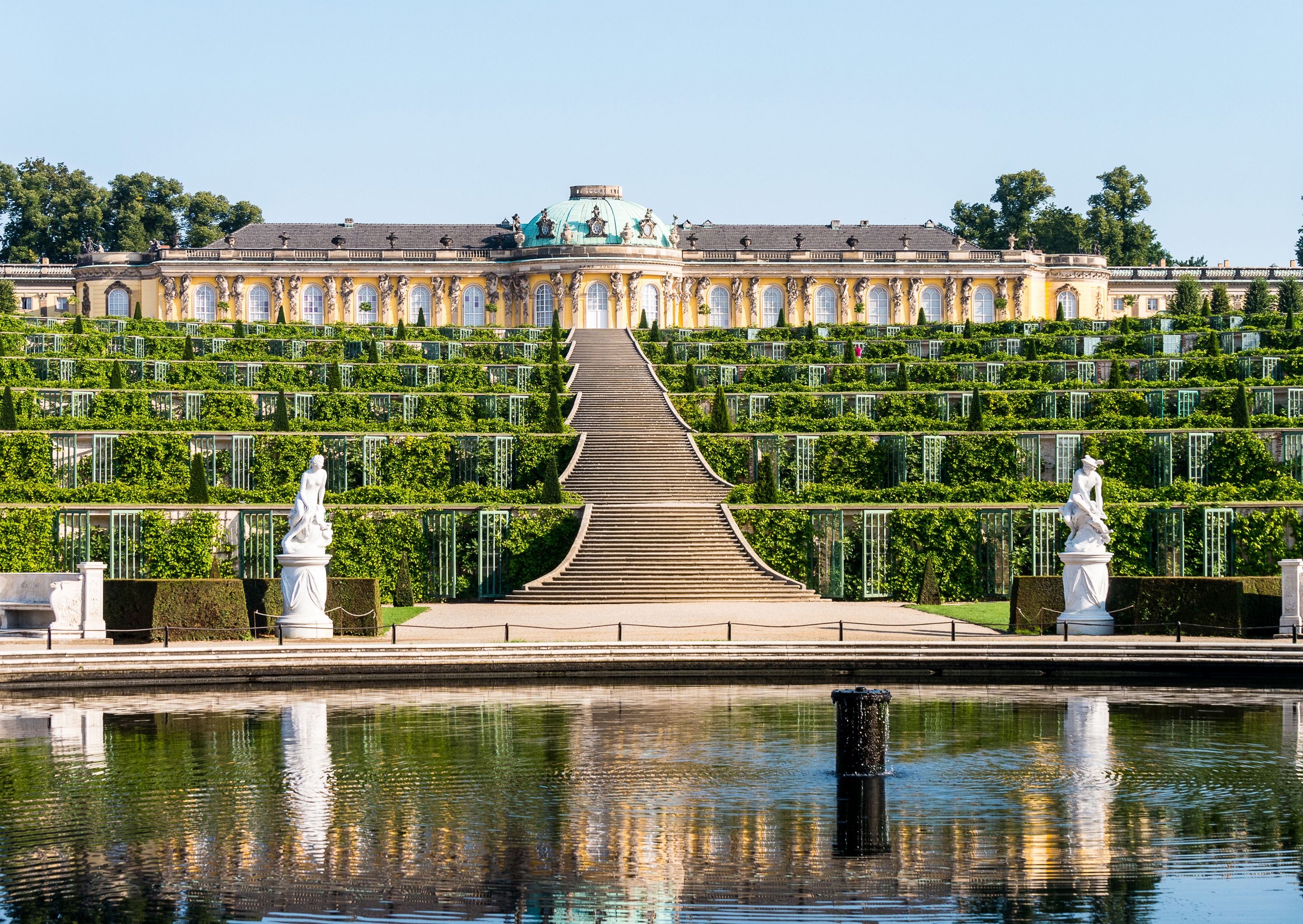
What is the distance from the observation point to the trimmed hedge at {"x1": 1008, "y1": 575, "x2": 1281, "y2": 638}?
1018 inches

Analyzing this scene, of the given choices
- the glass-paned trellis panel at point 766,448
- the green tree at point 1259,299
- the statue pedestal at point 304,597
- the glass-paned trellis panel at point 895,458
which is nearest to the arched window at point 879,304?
the green tree at point 1259,299

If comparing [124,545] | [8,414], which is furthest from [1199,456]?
[8,414]

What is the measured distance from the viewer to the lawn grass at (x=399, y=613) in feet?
93.9

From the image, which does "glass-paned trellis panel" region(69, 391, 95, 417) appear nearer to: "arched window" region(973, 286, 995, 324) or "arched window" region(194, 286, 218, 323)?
"arched window" region(194, 286, 218, 323)

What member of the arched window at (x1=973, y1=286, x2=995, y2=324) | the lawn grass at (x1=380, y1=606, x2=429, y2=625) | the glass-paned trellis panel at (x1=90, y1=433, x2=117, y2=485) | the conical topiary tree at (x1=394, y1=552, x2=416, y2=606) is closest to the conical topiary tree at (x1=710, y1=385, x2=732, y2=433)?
the lawn grass at (x1=380, y1=606, x2=429, y2=625)

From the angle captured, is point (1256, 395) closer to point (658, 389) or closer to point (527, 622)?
point (658, 389)

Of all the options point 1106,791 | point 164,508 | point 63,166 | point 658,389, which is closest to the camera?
point 1106,791

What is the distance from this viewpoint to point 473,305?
85.6 m

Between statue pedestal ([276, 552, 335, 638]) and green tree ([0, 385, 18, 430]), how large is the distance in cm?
1520

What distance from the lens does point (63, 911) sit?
1143cm

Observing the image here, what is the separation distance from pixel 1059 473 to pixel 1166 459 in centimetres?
261

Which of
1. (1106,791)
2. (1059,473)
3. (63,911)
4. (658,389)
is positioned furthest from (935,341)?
(63,911)

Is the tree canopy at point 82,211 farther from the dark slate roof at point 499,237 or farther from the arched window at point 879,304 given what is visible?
the arched window at point 879,304

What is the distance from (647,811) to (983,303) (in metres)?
76.4
